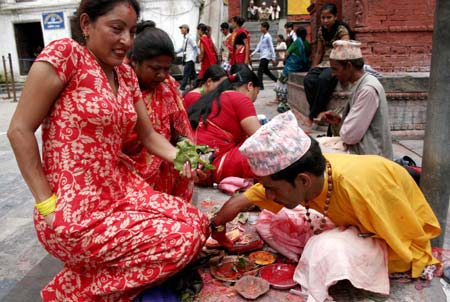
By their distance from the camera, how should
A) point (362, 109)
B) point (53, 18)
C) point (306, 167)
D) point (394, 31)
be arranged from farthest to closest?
point (53, 18), point (394, 31), point (362, 109), point (306, 167)

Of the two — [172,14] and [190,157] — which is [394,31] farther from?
[172,14]

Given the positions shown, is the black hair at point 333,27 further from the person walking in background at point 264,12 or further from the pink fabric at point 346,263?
the person walking in background at point 264,12

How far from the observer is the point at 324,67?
20.3 feet

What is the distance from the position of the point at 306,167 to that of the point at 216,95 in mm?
2022

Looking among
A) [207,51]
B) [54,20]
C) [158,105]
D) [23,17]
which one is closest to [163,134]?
[158,105]

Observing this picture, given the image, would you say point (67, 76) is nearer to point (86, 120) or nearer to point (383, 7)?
point (86, 120)

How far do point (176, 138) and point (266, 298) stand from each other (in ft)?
4.29

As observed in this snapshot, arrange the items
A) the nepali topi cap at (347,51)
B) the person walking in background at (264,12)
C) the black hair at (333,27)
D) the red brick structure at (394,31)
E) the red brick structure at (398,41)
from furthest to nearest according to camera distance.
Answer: the person walking in background at (264,12), the red brick structure at (394,31), the red brick structure at (398,41), the black hair at (333,27), the nepali topi cap at (347,51)

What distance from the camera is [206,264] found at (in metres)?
2.42

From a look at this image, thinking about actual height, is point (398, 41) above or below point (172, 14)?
below

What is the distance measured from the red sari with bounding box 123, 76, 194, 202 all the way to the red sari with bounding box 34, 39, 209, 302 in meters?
0.66

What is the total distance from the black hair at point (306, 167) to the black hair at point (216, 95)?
1875 mm

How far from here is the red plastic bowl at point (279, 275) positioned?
7.23 feet

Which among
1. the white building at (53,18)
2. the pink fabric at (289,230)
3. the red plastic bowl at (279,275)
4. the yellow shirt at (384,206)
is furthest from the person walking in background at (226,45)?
the yellow shirt at (384,206)
